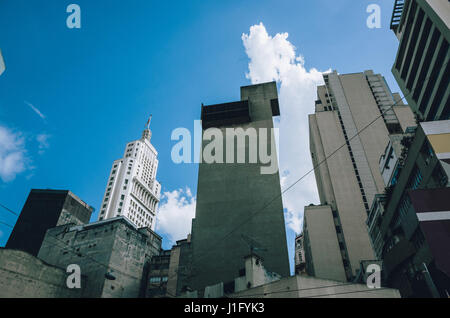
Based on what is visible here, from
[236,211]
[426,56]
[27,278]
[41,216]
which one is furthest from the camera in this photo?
[41,216]

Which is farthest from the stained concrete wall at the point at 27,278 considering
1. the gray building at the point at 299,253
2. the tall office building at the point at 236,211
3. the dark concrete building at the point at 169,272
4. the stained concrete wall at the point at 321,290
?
the gray building at the point at 299,253

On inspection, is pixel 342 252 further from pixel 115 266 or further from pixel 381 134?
pixel 115 266

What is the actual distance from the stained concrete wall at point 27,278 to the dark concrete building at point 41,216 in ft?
83.6

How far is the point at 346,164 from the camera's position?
7544cm

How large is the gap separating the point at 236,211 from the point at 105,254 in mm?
21394

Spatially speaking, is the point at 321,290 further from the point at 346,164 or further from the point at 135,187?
the point at 135,187

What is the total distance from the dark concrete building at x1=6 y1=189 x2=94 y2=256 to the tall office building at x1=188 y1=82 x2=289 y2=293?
36.0m

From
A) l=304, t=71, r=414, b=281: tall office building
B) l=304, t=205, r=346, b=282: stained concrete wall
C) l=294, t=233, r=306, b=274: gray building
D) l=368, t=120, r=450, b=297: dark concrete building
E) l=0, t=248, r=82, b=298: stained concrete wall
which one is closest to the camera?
l=368, t=120, r=450, b=297: dark concrete building

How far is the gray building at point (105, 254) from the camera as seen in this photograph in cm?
4034

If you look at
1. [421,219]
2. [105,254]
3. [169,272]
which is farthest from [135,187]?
[421,219]

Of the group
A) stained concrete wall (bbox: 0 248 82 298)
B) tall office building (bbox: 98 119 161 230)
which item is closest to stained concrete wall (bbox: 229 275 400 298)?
stained concrete wall (bbox: 0 248 82 298)

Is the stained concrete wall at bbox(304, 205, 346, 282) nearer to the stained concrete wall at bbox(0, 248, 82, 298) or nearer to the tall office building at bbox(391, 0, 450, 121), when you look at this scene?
the tall office building at bbox(391, 0, 450, 121)

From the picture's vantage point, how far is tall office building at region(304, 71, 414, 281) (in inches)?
2431
